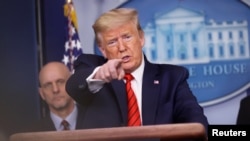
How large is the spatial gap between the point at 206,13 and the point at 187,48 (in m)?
0.19

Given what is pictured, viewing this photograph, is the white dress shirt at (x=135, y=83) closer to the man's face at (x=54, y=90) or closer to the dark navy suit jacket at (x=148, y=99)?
the dark navy suit jacket at (x=148, y=99)

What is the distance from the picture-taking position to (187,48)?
2631mm

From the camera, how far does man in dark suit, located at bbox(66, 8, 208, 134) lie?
2535 millimetres

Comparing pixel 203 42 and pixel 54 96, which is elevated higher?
pixel 203 42

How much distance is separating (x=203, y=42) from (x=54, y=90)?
2.48 ft

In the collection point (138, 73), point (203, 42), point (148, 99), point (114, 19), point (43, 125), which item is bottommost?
point (43, 125)

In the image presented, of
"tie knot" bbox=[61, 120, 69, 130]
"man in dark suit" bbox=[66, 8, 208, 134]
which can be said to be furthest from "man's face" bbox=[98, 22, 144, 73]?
"tie knot" bbox=[61, 120, 69, 130]

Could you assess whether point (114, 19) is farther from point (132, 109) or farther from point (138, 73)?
point (132, 109)

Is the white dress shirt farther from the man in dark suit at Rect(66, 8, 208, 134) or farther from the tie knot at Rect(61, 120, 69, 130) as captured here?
the tie knot at Rect(61, 120, 69, 130)

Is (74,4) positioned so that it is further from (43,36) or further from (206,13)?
(206,13)

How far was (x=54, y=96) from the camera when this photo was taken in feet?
8.60

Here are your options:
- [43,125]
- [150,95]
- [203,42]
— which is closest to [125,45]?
[150,95]

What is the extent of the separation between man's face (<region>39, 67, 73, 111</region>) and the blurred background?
4 cm

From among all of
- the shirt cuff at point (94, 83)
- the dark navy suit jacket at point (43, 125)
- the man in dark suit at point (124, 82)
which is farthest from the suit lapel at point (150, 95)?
the dark navy suit jacket at point (43, 125)
